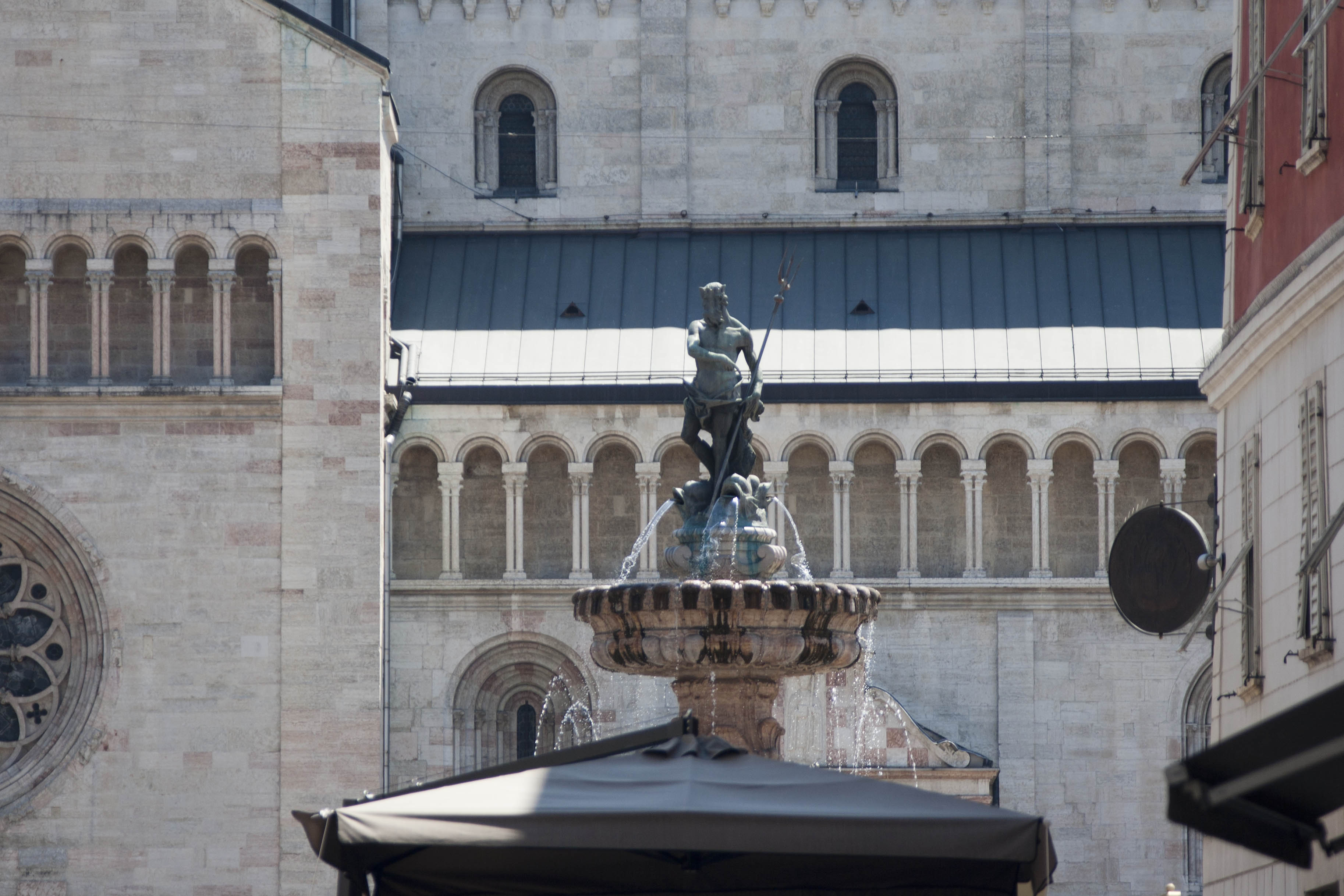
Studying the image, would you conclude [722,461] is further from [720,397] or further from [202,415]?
[202,415]

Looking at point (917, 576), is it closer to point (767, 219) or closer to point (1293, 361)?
point (767, 219)

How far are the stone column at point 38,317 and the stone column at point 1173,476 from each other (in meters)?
16.2

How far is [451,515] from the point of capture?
3628 centimetres

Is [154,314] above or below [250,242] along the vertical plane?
below

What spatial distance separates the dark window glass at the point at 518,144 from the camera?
40531mm

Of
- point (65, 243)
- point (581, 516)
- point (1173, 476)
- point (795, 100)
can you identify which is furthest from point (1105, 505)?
point (65, 243)

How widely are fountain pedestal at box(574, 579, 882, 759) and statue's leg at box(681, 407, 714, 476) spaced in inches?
61.0

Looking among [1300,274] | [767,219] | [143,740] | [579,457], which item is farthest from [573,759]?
[767,219]

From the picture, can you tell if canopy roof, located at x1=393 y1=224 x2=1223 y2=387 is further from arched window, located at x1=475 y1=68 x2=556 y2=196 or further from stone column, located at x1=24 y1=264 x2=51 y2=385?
stone column, located at x1=24 y1=264 x2=51 y2=385

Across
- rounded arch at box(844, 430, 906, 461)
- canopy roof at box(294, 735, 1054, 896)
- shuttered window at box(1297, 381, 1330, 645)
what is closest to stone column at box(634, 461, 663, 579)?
rounded arch at box(844, 430, 906, 461)

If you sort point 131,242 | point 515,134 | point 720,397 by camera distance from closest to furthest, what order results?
point 720,397 < point 131,242 < point 515,134

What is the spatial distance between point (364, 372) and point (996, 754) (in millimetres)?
11010

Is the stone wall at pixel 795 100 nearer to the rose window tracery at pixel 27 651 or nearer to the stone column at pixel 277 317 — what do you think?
the stone column at pixel 277 317

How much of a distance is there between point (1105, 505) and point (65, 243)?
15532 millimetres
